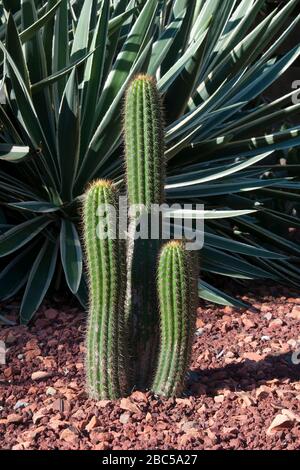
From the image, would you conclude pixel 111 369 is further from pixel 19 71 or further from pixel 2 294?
pixel 19 71

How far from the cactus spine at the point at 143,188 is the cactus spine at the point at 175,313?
0.35 ft

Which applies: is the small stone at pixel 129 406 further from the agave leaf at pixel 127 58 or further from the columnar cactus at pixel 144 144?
the agave leaf at pixel 127 58

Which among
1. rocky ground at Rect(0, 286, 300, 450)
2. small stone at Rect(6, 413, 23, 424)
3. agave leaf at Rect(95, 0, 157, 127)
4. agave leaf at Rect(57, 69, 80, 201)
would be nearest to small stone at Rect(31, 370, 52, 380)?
rocky ground at Rect(0, 286, 300, 450)

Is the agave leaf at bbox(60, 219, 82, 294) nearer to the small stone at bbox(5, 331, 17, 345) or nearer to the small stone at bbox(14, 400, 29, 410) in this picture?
the small stone at bbox(5, 331, 17, 345)

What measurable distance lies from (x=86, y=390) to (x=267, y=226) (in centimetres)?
199

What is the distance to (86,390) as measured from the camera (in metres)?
3.44

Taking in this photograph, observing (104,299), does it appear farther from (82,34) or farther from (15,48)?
(82,34)

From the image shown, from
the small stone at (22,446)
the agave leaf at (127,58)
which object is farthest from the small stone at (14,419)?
the agave leaf at (127,58)

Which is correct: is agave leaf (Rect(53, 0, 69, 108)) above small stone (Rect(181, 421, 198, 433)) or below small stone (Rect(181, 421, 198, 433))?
above

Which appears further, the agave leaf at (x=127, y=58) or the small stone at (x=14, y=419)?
the agave leaf at (x=127, y=58)

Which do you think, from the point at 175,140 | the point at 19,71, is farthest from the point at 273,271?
the point at 19,71

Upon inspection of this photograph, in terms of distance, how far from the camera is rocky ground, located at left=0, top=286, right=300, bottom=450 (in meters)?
3.17

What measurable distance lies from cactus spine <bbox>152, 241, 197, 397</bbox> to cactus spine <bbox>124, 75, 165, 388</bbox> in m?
0.11

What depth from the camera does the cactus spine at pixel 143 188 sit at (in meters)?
3.31
